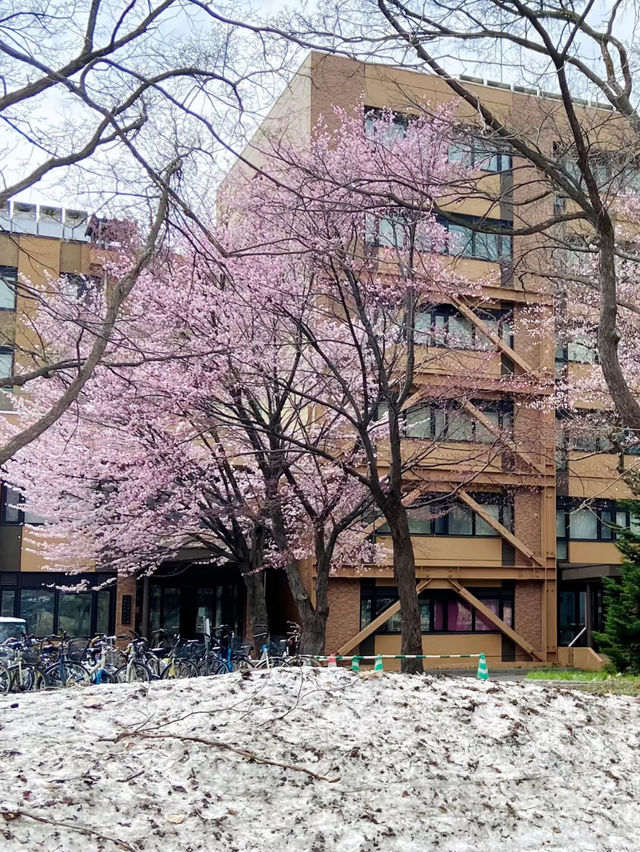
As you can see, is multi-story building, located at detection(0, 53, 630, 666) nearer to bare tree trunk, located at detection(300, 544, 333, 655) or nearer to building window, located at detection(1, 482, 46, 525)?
building window, located at detection(1, 482, 46, 525)

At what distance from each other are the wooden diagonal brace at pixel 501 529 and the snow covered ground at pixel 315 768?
20.5m

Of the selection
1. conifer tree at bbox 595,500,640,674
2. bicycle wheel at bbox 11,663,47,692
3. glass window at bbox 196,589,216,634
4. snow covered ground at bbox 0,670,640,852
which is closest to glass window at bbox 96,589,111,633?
glass window at bbox 196,589,216,634

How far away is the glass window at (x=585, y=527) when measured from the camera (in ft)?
103

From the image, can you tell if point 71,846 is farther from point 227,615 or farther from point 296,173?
point 227,615

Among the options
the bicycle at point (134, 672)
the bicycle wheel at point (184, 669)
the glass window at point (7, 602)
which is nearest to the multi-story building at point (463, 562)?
the glass window at point (7, 602)

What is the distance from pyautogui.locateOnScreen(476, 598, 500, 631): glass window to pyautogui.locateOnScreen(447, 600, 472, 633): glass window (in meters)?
0.30

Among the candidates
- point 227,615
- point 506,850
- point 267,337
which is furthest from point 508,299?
point 506,850

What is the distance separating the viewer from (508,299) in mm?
29672

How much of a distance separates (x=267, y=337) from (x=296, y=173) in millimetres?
2545

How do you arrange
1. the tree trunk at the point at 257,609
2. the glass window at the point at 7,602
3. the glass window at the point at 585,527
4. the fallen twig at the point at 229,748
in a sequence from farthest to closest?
the glass window at the point at 585,527 < the glass window at the point at 7,602 < the tree trunk at the point at 257,609 < the fallen twig at the point at 229,748

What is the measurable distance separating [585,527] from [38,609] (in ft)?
57.1

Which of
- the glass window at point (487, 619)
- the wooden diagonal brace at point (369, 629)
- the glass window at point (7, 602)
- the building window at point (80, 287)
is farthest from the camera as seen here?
the glass window at point (487, 619)

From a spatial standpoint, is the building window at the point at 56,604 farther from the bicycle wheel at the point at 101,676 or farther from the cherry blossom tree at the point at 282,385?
the bicycle wheel at the point at 101,676

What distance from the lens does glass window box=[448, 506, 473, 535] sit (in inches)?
1168
